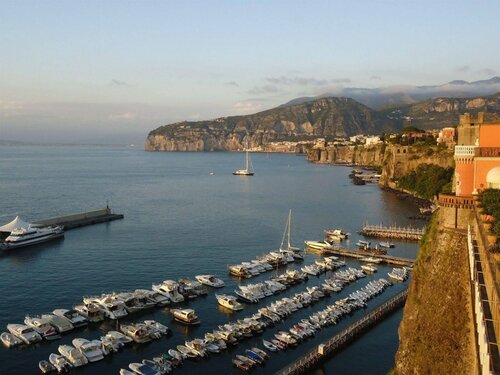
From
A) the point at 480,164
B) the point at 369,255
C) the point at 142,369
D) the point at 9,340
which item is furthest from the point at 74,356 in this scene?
the point at 369,255

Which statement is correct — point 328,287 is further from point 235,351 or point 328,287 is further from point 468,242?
point 468,242

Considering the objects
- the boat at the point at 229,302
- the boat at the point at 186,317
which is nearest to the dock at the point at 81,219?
the boat at the point at 229,302

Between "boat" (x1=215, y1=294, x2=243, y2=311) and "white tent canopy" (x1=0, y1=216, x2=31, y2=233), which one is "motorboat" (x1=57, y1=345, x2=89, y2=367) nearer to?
"boat" (x1=215, y1=294, x2=243, y2=311)

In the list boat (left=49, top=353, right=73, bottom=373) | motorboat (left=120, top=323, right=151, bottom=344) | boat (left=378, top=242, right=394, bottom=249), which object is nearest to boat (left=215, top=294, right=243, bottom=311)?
motorboat (left=120, top=323, right=151, bottom=344)

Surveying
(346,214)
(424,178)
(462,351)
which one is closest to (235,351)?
(462,351)

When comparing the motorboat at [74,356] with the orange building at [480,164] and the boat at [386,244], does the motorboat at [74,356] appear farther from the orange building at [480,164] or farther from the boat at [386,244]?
the boat at [386,244]
